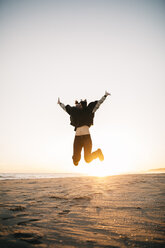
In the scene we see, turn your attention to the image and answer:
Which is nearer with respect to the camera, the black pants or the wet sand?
the wet sand

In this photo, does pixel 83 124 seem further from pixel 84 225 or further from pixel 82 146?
pixel 84 225

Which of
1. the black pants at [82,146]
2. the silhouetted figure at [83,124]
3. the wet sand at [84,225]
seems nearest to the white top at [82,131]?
the silhouetted figure at [83,124]

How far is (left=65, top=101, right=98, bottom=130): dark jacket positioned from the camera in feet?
16.6

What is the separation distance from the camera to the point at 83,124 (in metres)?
5.06

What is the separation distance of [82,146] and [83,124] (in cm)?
78

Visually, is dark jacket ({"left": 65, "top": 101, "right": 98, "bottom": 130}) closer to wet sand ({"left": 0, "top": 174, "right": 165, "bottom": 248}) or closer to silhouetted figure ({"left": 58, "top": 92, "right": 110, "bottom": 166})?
silhouetted figure ({"left": 58, "top": 92, "right": 110, "bottom": 166})

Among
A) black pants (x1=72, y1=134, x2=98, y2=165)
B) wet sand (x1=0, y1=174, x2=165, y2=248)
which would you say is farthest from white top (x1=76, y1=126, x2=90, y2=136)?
wet sand (x1=0, y1=174, x2=165, y2=248)

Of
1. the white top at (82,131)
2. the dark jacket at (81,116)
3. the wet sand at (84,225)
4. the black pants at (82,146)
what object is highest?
the dark jacket at (81,116)

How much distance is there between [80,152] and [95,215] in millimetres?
2639

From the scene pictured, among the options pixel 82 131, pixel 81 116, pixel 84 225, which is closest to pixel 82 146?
pixel 82 131

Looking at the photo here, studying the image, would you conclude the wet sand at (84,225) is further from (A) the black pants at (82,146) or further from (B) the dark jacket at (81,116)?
(B) the dark jacket at (81,116)

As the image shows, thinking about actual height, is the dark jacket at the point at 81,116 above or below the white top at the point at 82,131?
above

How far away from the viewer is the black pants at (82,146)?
5.07 meters

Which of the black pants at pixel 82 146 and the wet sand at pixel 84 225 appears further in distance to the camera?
the black pants at pixel 82 146
